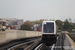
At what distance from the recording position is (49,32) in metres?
23.0

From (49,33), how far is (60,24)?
115 metres

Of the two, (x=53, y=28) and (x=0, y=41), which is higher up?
(x=53, y=28)

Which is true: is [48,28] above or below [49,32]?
above

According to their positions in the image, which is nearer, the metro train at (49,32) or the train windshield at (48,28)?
the metro train at (49,32)

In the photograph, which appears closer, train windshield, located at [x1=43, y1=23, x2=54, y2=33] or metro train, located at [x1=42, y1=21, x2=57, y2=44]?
metro train, located at [x1=42, y1=21, x2=57, y2=44]

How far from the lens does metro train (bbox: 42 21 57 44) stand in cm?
2273

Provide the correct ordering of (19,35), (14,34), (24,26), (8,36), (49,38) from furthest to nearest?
1. (24,26)
2. (19,35)
3. (14,34)
4. (8,36)
5. (49,38)

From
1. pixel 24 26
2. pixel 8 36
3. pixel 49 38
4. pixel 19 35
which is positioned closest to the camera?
pixel 49 38

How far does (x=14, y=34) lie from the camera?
3250 cm

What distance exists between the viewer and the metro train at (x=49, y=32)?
74.6 ft

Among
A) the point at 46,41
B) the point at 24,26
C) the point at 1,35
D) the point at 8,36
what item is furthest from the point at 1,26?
the point at 24,26

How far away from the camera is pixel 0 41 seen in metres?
23.0

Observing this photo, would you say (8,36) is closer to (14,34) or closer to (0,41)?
(14,34)

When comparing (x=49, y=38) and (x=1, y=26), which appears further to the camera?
(x=1, y=26)
